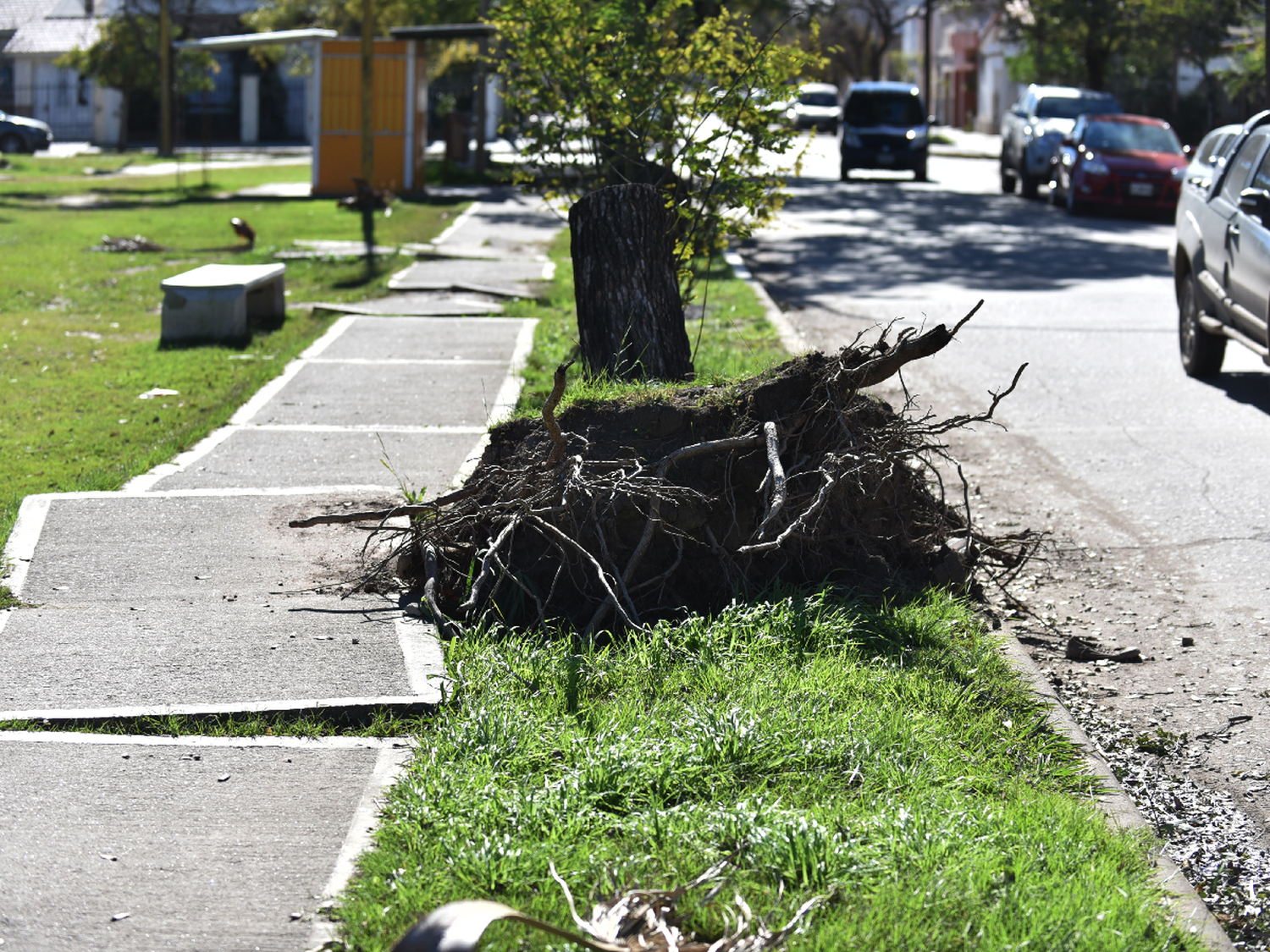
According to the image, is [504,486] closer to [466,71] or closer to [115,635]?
[115,635]

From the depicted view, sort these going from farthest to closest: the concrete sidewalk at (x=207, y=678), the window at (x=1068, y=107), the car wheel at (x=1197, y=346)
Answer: the window at (x=1068, y=107) < the car wheel at (x=1197, y=346) < the concrete sidewalk at (x=207, y=678)

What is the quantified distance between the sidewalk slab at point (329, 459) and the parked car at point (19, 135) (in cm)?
4102

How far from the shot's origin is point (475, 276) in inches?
620

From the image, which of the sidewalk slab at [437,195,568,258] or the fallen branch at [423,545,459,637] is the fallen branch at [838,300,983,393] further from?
the sidewalk slab at [437,195,568,258]

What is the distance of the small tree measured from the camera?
30.2 feet

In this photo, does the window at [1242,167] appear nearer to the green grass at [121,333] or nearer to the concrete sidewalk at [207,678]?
the concrete sidewalk at [207,678]

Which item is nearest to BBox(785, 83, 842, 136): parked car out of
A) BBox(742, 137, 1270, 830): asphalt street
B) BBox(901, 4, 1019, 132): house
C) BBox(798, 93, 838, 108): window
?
BBox(798, 93, 838, 108): window

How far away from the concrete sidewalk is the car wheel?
552 cm

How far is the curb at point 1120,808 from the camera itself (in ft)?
11.6

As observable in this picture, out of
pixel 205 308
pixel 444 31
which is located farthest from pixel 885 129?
pixel 205 308

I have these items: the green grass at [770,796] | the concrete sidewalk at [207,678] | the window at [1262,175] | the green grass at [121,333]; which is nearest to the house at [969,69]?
the green grass at [121,333]

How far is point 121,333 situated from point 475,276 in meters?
4.41

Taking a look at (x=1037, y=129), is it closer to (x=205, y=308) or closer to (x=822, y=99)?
(x=205, y=308)

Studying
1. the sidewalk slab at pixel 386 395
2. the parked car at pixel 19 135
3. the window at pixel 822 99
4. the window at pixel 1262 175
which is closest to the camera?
the sidewalk slab at pixel 386 395
